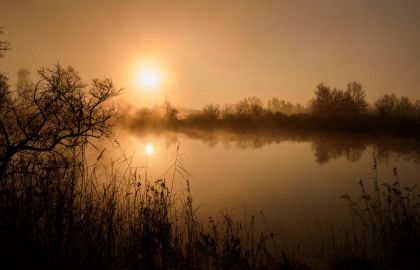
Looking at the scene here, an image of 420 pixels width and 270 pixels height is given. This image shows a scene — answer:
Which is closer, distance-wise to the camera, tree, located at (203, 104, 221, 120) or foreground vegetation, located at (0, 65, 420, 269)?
foreground vegetation, located at (0, 65, 420, 269)

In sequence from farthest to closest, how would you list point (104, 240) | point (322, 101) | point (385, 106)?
1. point (322, 101)
2. point (385, 106)
3. point (104, 240)

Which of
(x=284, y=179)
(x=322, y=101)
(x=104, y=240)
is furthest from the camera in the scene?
(x=322, y=101)

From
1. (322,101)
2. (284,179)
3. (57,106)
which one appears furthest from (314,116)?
(57,106)

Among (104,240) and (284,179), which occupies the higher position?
(104,240)

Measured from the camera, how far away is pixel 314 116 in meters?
40.7

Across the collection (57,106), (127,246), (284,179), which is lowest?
(284,179)

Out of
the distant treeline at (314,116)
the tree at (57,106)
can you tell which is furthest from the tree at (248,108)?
the tree at (57,106)

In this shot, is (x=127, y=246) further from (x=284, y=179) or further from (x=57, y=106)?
(x=284, y=179)

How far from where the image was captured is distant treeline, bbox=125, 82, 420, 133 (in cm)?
3493

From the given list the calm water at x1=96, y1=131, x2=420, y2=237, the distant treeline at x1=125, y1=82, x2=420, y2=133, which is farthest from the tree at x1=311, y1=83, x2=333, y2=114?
the calm water at x1=96, y1=131, x2=420, y2=237

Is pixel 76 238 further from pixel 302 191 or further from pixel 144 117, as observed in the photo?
pixel 144 117

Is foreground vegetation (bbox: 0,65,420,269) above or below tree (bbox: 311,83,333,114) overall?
below

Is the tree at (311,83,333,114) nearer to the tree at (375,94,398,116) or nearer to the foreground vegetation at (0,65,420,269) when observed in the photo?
the tree at (375,94,398,116)

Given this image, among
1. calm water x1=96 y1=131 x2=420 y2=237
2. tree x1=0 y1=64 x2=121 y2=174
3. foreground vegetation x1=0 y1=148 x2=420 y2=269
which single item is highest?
tree x1=0 y1=64 x2=121 y2=174
